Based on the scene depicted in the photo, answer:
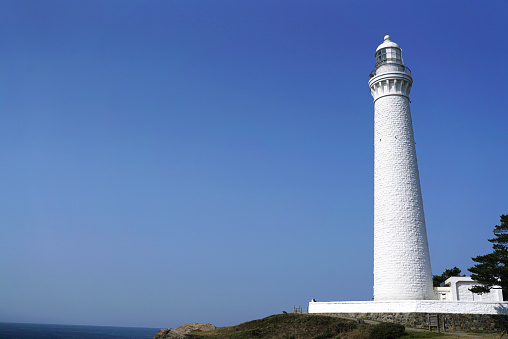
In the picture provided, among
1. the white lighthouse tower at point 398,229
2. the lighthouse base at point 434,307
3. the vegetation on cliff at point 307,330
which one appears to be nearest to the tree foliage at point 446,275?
the white lighthouse tower at point 398,229

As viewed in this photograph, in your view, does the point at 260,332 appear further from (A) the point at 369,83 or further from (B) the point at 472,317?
(A) the point at 369,83

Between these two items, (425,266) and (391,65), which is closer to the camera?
(425,266)

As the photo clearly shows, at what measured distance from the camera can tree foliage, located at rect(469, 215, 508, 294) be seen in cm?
2714

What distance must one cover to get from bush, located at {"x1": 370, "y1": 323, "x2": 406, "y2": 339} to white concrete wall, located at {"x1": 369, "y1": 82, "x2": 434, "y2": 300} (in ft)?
21.5

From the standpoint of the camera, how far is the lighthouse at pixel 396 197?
98.2 feet

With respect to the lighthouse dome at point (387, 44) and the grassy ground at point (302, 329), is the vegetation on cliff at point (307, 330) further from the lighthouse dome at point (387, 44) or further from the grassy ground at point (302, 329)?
the lighthouse dome at point (387, 44)

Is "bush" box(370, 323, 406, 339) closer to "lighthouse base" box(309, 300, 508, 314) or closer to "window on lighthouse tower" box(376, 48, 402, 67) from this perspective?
"lighthouse base" box(309, 300, 508, 314)

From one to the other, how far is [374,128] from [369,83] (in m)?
3.83

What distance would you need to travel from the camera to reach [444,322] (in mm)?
27062

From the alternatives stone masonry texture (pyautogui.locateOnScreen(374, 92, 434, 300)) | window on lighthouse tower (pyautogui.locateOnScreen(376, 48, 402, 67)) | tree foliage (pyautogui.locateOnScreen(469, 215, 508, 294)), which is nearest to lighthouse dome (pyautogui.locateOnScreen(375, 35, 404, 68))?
window on lighthouse tower (pyautogui.locateOnScreen(376, 48, 402, 67))

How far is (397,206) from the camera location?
31.0 meters

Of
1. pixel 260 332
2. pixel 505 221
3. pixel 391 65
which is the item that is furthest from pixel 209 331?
pixel 391 65

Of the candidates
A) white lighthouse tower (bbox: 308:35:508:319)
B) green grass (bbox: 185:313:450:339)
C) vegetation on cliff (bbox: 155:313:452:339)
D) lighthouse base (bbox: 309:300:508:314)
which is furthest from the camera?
white lighthouse tower (bbox: 308:35:508:319)

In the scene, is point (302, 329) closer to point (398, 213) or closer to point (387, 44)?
point (398, 213)
